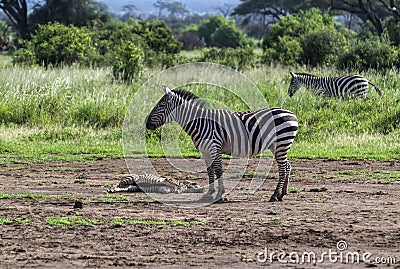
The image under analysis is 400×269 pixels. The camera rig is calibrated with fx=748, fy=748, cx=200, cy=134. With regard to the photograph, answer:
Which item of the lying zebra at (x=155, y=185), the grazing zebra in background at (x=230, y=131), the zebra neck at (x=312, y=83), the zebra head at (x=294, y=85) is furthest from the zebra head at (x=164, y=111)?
the zebra neck at (x=312, y=83)

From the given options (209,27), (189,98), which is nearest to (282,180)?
(189,98)

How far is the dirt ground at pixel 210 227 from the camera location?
21.0ft

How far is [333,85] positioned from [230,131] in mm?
9173

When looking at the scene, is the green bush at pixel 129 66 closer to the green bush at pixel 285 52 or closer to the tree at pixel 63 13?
the green bush at pixel 285 52

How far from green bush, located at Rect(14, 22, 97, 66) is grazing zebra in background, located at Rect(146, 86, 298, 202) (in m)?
15.8

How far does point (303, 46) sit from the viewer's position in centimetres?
2508

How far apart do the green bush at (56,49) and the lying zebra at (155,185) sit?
15.4 meters

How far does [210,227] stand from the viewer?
753cm

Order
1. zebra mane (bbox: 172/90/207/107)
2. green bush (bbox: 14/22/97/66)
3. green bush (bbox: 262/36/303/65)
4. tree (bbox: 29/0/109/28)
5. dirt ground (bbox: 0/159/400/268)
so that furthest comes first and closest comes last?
tree (bbox: 29/0/109/28) < green bush (bbox: 14/22/97/66) < green bush (bbox: 262/36/303/65) < zebra mane (bbox: 172/90/207/107) < dirt ground (bbox: 0/159/400/268)

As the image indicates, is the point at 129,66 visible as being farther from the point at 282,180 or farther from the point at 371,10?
the point at 371,10

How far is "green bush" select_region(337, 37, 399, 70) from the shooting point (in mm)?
21297

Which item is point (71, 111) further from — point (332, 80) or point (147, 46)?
point (147, 46)

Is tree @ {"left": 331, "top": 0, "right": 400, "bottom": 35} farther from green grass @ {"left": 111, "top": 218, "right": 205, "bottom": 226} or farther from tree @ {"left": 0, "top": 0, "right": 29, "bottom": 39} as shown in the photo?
green grass @ {"left": 111, "top": 218, "right": 205, "bottom": 226}

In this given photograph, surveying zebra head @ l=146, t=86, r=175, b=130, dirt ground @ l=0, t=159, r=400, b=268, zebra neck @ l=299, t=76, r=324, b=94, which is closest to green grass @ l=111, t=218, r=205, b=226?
dirt ground @ l=0, t=159, r=400, b=268
